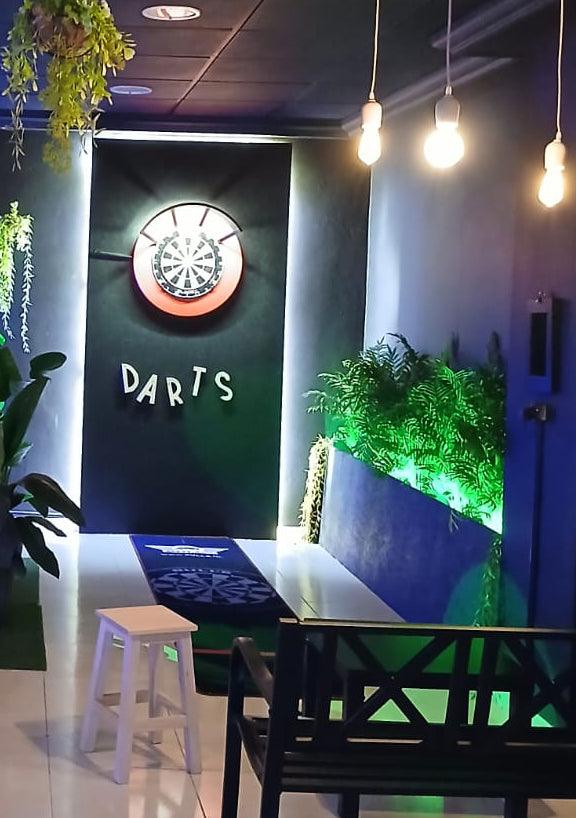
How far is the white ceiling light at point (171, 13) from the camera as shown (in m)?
5.64

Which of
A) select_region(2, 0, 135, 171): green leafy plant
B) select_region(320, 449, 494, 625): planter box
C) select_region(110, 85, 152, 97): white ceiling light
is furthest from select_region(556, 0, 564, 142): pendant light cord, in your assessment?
select_region(110, 85, 152, 97): white ceiling light

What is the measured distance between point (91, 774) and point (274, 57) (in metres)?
4.16

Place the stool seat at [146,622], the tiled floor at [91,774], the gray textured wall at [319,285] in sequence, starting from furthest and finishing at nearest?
the gray textured wall at [319,285], the stool seat at [146,622], the tiled floor at [91,774]

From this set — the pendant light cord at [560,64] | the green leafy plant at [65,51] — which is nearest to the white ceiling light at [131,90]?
the pendant light cord at [560,64]

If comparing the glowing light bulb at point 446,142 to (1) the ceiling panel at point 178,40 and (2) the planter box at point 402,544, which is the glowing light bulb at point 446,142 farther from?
(1) the ceiling panel at point 178,40

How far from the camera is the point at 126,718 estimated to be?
4.06 meters

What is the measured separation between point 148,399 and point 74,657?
3.66 metres

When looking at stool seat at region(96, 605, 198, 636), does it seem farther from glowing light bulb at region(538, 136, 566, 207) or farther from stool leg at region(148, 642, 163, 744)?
glowing light bulb at region(538, 136, 566, 207)

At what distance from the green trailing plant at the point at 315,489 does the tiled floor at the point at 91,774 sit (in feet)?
11.6

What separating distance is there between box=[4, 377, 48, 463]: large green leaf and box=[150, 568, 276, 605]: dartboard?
135 centimetres

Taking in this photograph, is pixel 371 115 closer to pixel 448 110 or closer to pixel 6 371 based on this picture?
pixel 448 110

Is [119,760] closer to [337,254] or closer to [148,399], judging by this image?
[148,399]

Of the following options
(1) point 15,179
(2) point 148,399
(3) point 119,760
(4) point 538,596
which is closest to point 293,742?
(3) point 119,760

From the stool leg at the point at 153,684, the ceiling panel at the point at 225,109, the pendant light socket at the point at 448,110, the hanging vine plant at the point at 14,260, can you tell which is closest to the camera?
the pendant light socket at the point at 448,110
